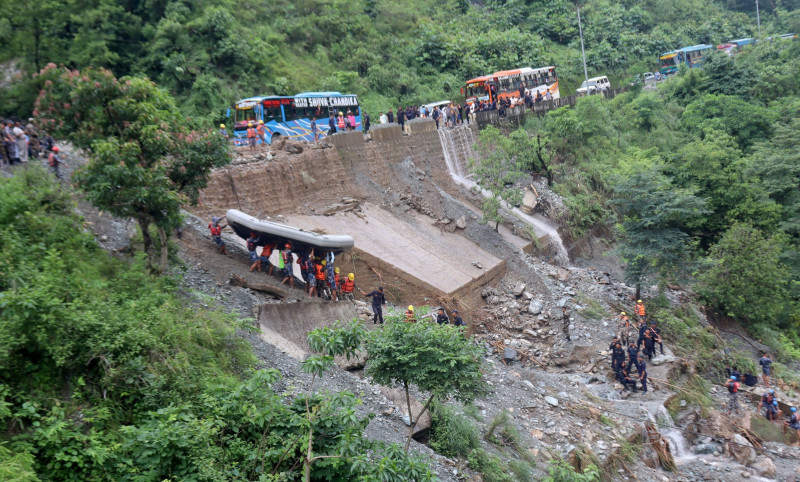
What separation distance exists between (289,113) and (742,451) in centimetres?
1791

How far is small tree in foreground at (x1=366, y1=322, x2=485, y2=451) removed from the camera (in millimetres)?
8828

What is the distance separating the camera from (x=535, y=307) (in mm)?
18047

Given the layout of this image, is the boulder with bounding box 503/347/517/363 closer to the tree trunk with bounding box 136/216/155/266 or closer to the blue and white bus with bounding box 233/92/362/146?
the tree trunk with bounding box 136/216/155/266

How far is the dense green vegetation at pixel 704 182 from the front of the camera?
19469mm

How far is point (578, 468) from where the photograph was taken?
38.0ft

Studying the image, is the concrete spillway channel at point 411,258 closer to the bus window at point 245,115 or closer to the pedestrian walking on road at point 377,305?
the pedestrian walking on road at point 377,305

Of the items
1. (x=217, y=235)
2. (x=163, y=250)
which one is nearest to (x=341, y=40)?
(x=217, y=235)

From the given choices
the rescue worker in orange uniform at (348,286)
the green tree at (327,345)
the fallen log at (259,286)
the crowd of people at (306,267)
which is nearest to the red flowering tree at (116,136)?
the fallen log at (259,286)

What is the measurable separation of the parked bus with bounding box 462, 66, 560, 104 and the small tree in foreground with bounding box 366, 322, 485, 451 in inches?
895

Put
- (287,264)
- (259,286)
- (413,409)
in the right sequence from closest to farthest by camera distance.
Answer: (413,409) → (259,286) → (287,264)

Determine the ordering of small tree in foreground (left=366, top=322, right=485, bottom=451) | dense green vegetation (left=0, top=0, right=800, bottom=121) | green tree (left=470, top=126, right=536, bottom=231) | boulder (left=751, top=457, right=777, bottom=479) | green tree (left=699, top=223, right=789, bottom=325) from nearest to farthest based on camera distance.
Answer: small tree in foreground (left=366, top=322, right=485, bottom=451), boulder (left=751, top=457, right=777, bottom=479), green tree (left=699, top=223, right=789, bottom=325), green tree (left=470, top=126, right=536, bottom=231), dense green vegetation (left=0, top=0, right=800, bottom=121)

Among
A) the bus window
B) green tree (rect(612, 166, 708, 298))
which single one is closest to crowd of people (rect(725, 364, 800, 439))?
green tree (rect(612, 166, 708, 298))

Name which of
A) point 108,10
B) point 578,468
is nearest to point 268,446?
point 578,468

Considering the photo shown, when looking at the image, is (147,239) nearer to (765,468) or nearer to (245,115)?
(245,115)
